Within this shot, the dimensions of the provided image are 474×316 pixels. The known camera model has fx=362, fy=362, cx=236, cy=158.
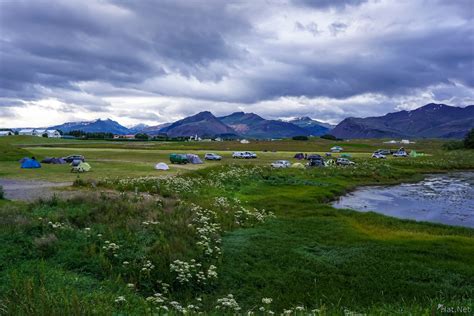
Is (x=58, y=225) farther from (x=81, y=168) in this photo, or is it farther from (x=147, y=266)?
(x=81, y=168)

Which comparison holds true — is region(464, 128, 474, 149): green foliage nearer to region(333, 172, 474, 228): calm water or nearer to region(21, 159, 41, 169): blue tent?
region(333, 172, 474, 228): calm water

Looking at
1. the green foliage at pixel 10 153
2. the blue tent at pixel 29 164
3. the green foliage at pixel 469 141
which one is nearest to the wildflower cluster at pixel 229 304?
the blue tent at pixel 29 164

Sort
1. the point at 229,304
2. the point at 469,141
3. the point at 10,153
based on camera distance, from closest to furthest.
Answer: the point at 229,304 → the point at 10,153 → the point at 469,141

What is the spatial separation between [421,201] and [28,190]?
42.3m

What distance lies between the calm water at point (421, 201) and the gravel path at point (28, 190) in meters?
28.1

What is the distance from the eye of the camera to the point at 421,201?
42.2 meters

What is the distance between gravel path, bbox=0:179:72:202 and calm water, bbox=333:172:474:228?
28.1m

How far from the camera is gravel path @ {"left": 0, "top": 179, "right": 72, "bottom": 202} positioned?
99.8 ft

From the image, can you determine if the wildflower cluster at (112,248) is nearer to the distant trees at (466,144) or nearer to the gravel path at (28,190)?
the gravel path at (28,190)

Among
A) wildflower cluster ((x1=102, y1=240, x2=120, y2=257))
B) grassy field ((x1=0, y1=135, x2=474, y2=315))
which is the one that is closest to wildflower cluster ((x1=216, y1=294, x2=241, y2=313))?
grassy field ((x1=0, y1=135, x2=474, y2=315))

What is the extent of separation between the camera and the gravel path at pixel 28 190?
30.4 meters

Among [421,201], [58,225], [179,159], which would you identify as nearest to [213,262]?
[58,225]

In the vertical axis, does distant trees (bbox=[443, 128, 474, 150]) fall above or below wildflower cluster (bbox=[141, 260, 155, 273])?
above

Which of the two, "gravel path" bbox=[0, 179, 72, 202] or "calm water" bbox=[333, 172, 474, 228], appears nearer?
"gravel path" bbox=[0, 179, 72, 202]
